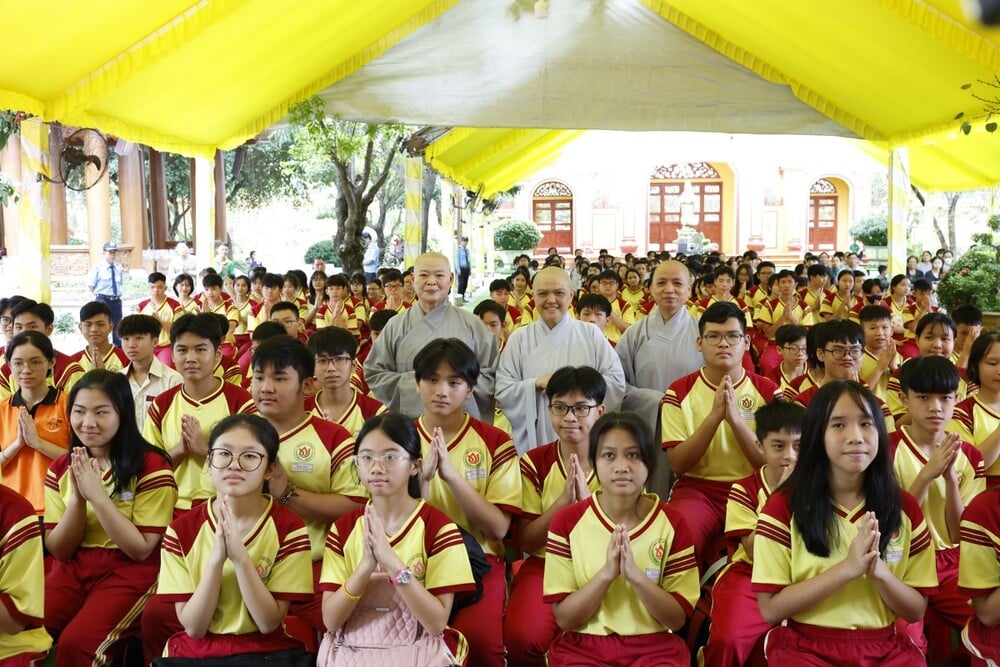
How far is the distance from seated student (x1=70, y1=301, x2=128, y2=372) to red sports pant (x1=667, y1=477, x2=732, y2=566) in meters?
3.47

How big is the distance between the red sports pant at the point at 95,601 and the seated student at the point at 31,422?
0.71 metres

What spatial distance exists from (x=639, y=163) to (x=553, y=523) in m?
34.6

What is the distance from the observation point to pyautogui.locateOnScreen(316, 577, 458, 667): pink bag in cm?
290

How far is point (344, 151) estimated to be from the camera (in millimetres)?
12289

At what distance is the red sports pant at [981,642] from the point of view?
2.81 m

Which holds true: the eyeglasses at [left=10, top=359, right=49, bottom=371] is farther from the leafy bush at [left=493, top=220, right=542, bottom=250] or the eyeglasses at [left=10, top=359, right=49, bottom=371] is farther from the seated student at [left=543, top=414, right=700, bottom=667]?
the leafy bush at [left=493, top=220, right=542, bottom=250]

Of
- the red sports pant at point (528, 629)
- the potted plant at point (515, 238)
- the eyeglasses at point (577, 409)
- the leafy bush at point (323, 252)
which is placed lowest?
the red sports pant at point (528, 629)

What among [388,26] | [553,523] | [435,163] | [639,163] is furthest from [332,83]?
[639,163]

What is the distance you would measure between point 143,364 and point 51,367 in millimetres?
649

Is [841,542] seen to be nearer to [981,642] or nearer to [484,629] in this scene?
[981,642]

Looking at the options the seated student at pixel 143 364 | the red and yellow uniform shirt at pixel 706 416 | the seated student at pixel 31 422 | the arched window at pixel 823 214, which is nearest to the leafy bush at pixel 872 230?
the arched window at pixel 823 214

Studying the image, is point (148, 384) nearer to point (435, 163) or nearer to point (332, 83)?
point (332, 83)

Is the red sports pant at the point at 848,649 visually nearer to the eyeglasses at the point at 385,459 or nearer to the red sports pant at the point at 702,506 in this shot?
the red sports pant at the point at 702,506

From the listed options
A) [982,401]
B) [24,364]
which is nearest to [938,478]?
[982,401]
